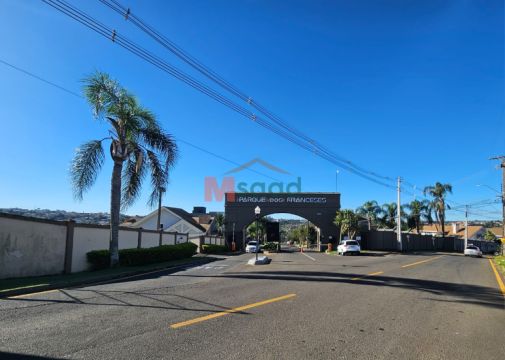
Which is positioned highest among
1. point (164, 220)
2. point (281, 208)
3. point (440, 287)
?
point (281, 208)

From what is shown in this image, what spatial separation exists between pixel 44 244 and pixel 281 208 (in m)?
45.1

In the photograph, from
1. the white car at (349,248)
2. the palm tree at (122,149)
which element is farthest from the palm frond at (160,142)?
the white car at (349,248)

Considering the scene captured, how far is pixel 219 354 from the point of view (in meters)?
5.59

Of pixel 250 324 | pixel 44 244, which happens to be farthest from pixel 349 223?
pixel 250 324

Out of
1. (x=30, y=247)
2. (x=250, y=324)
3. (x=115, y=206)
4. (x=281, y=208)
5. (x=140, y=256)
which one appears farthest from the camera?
(x=281, y=208)

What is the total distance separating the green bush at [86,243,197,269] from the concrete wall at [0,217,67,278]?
1.99 m

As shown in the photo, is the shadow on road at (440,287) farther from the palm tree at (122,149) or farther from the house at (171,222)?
the house at (171,222)

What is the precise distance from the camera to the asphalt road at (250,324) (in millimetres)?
5801

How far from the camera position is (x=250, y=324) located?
734cm

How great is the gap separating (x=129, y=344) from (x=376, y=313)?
5114 millimetres

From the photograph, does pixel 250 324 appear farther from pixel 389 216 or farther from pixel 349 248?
pixel 389 216

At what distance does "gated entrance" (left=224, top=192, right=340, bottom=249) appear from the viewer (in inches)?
2323

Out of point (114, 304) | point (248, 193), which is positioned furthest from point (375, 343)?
point (248, 193)

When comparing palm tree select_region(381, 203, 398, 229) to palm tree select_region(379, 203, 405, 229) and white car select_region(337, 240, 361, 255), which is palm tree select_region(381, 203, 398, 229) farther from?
white car select_region(337, 240, 361, 255)
